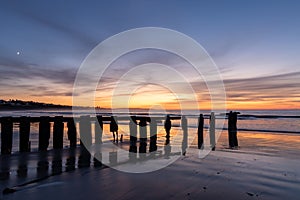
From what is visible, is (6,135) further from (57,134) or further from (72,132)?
(72,132)

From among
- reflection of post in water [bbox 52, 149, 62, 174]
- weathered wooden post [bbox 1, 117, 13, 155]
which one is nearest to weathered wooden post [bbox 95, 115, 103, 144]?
reflection of post in water [bbox 52, 149, 62, 174]

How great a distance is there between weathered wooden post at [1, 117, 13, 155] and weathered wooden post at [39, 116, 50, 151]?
158 cm

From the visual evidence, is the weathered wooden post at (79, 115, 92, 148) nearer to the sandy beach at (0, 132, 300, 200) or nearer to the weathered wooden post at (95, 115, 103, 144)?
the weathered wooden post at (95, 115, 103, 144)

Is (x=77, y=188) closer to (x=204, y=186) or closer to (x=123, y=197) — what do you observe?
(x=123, y=197)

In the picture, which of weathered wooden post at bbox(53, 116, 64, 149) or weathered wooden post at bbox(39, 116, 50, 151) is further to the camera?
weathered wooden post at bbox(53, 116, 64, 149)

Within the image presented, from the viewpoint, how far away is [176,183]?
7.54 meters

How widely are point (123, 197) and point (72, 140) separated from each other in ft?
33.1

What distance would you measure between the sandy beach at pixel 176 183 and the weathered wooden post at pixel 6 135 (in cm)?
519

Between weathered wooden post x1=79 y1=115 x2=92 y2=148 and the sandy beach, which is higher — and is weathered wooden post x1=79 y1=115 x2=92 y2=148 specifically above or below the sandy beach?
above

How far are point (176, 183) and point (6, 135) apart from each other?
932cm

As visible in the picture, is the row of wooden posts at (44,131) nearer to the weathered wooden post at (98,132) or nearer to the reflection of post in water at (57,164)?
the weathered wooden post at (98,132)

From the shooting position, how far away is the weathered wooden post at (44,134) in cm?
1412

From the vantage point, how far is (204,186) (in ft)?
24.1

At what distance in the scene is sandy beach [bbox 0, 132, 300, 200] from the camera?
640 centimetres
